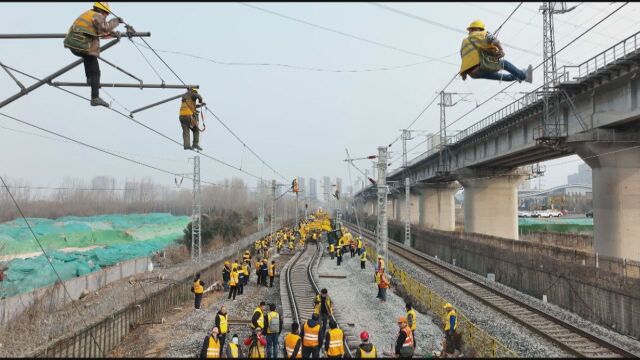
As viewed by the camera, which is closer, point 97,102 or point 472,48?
point 97,102

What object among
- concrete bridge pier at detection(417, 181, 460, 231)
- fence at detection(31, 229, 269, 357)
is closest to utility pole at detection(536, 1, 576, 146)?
fence at detection(31, 229, 269, 357)

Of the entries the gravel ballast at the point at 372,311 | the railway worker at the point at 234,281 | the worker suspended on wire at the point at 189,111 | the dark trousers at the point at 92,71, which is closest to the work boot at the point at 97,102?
the dark trousers at the point at 92,71

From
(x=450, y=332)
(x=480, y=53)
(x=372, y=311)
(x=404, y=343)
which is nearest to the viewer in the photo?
(x=480, y=53)

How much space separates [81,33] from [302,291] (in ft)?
62.7

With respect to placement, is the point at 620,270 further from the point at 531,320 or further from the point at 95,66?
the point at 95,66

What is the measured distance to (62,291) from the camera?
72.2 feet

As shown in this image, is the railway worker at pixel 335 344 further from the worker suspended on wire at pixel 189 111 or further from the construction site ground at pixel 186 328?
the worker suspended on wire at pixel 189 111

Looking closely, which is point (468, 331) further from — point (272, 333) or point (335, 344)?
point (272, 333)

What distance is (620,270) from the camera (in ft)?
60.6

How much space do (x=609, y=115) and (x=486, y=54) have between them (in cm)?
1664

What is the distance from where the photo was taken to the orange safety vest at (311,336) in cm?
1080

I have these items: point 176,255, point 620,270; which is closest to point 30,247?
point 176,255

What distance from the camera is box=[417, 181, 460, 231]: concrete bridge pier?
191 feet

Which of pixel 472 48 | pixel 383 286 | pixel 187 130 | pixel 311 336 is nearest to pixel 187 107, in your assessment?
pixel 187 130
